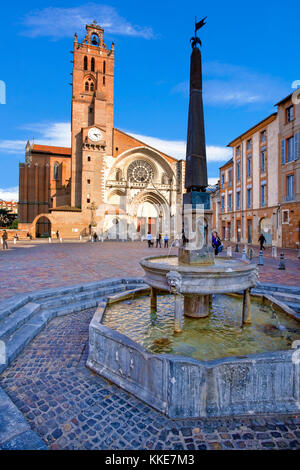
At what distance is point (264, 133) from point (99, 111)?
23.9m

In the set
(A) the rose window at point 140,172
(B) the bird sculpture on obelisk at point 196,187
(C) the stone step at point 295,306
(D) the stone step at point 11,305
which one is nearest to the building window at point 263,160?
(A) the rose window at point 140,172

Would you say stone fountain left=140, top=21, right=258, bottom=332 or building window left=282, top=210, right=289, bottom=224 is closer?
stone fountain left=140, top=21, right=258, bottom=332

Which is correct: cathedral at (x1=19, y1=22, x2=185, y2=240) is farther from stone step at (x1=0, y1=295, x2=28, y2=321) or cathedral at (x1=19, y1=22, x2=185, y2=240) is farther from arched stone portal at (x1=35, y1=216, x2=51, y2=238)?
stone step at (x1=0, y1=295, x2=28, y2=321)

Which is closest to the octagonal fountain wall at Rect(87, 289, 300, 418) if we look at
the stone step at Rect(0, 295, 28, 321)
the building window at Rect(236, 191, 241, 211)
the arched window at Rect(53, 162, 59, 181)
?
the stone step at Rect(0, 295, 28, 321)

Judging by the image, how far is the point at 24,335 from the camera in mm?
4137

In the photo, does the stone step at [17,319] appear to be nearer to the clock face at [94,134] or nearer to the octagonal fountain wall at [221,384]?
the octagonal fountain wall at [221,384]

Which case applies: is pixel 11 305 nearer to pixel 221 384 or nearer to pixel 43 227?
pixel 221 384

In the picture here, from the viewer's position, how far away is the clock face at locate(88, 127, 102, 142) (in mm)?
35750

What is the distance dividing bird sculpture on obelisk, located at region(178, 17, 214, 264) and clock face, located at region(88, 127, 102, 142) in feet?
110

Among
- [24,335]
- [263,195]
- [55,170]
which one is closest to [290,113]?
[263,195]

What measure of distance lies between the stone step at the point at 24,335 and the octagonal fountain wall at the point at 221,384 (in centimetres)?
197

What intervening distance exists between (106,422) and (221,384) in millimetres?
1193

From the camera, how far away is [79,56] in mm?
38375

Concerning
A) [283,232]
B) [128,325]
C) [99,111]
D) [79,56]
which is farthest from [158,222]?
[128,325]
